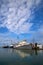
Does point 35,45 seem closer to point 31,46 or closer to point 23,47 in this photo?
point 31,46

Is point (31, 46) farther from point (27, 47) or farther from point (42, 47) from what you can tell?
point (42, 47)

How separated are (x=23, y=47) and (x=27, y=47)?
3.36m

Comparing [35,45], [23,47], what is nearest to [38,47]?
[35,45]

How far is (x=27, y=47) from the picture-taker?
77625 mm

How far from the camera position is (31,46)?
77000 mm

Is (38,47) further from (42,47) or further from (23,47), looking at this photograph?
(23,47)

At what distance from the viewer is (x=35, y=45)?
7738cm

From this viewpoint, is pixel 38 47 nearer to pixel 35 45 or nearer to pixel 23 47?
pixel 35 45

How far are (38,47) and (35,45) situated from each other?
2.36 meters

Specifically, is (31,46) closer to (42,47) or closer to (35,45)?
(35,45)

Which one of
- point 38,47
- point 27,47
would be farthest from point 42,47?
point 27,47

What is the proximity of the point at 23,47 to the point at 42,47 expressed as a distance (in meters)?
12.2

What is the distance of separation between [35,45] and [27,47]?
17.0 feet

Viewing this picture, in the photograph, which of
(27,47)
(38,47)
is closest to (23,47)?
(27,47)
